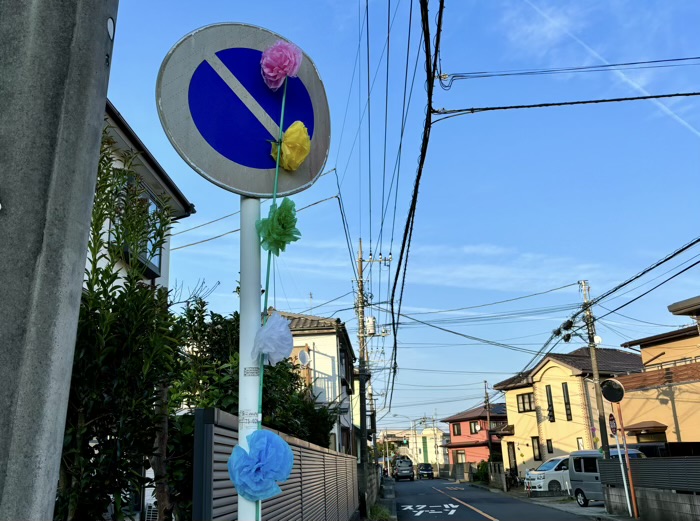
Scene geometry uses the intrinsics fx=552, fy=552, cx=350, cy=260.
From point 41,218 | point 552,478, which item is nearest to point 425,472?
point 552,478

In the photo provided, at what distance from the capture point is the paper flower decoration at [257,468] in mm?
1703

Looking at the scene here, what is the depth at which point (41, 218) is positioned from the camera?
3.86 feet

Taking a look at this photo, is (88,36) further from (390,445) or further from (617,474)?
(390,445)

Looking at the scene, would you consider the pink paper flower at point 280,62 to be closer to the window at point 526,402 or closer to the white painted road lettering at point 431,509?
the white painted road lettering at point 431,509

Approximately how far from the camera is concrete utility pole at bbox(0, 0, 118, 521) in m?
1.12

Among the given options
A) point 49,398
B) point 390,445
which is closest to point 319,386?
point 49,398

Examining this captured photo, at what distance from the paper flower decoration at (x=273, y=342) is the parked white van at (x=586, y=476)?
21.5 m

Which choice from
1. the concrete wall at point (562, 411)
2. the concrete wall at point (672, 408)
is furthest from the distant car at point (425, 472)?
the concrete wall at point (672, 408)

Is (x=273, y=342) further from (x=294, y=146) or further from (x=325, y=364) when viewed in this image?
(x=325, y=364)

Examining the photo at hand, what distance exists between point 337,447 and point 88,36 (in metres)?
24.3

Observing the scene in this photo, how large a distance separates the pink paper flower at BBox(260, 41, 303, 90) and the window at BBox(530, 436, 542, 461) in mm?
40186

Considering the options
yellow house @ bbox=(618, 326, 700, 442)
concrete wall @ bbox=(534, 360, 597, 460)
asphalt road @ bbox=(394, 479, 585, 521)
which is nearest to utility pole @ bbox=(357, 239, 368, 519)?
asphalt road @ bbox=(394, 479, 585, 521)

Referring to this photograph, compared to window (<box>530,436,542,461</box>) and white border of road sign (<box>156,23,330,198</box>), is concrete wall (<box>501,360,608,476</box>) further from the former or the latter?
white border of road sign (<box>156,23,330,198</box>)

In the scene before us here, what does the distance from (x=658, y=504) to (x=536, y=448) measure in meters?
26.0
